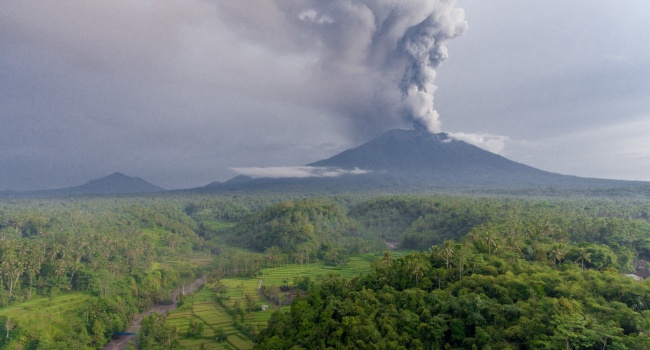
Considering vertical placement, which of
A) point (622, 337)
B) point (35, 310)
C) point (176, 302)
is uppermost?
point (622, 337)

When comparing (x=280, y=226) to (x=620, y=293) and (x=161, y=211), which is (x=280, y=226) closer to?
(x=161, y=211)

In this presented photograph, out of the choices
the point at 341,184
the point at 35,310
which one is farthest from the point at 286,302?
the point at 341,184

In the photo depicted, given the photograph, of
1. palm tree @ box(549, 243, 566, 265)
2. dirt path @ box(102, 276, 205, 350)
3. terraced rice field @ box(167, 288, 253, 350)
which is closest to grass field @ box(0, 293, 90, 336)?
dirt path @ box(102, 276, 205, 350)

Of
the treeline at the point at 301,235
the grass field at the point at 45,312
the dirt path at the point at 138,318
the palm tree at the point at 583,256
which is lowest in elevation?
the dirt path at the point at 138,318

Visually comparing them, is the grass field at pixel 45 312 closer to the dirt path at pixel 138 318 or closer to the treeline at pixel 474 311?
the dirt path at pixel 138 318

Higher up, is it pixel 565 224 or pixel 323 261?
pixel 565 224

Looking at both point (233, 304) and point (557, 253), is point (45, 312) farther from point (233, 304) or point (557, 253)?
point (557, 253)

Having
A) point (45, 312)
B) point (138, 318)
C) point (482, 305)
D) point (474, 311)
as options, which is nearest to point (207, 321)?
point (138, 318)

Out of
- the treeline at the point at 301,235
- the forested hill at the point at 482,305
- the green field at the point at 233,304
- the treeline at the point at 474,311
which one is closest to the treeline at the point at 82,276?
the green field at the point at 233,304

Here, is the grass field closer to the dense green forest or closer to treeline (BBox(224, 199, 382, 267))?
the dense green forest
